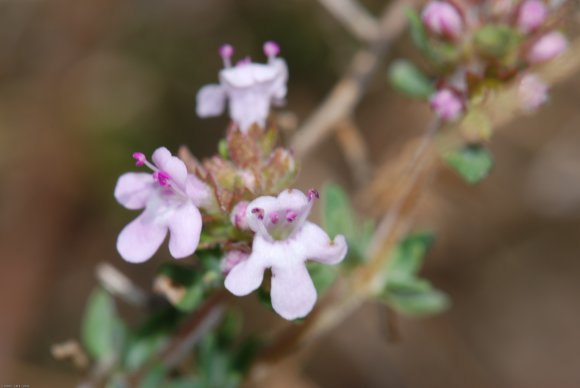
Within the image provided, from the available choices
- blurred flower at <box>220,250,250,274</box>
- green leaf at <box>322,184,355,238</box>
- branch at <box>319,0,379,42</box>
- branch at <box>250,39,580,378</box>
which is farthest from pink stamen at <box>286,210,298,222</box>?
branch at <box>319,0,379,42</box>

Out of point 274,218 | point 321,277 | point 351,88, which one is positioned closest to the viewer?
point 274,218

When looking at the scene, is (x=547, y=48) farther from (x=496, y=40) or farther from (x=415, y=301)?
(x=415, y=301)

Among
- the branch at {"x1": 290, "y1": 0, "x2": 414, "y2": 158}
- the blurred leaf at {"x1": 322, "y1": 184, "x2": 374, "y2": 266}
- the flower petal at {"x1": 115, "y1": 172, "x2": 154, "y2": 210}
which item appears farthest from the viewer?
the branch at {"x1": 290, "y1": 0, "x2": 414, "y2": 158}

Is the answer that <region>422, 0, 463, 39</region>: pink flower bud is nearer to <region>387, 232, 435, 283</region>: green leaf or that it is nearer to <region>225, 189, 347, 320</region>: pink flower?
<region>387, 232, 435, 283</region>: green leaf

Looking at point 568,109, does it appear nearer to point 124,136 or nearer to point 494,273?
point 494,273

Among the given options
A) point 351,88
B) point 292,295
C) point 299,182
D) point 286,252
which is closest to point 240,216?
point 286,252

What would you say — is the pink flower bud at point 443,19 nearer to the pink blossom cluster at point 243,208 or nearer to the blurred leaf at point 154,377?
the pink blossom cluster at point 243,208
